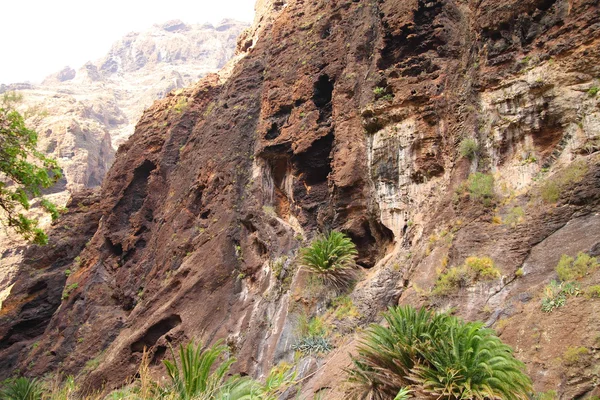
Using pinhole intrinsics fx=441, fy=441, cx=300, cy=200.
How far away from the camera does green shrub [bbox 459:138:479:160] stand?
12461mm

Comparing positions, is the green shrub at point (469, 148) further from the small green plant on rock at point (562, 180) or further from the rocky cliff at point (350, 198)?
the small green plant on rock at point (562, 180)

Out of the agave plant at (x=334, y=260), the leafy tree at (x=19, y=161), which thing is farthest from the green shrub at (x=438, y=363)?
the leafy tree at (x=19, y=161)

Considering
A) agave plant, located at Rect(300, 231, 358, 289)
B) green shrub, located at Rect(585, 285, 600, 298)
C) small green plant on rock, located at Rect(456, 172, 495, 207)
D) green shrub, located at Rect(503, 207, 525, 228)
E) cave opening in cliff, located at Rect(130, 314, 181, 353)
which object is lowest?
cave opening in cliff, located at Rect(130, 314, 181, 353)

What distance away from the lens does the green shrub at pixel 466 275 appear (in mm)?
9719

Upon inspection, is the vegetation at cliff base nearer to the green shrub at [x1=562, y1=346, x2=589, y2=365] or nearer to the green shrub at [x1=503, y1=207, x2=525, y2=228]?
the green shrub at [x1=562, y1=346, x2=589, y2=365]

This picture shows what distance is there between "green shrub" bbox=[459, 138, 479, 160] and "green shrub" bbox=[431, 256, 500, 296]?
140 inches

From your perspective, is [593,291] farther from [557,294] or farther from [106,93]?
[106,93]

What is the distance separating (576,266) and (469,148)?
5.12 m

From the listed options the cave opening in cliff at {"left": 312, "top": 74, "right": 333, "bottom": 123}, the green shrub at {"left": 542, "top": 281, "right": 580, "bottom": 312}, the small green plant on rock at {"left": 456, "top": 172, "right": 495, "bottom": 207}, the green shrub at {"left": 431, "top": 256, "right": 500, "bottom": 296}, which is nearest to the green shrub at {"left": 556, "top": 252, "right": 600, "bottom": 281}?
the green shrub at {"left": 542, "top": 281, "right": 580, "bottom": 312}

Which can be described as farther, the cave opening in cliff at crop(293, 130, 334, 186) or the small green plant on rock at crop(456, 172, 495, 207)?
the cave opening in cliff at crop(293, 130, 334, 186)

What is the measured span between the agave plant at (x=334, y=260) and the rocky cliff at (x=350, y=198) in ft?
2.09

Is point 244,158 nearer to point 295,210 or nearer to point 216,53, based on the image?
point 295,210

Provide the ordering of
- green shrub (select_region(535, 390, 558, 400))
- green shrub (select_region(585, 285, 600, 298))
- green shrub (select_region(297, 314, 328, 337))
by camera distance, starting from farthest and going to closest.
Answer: green shrub (select_region(297, 314, 328, 337)) < green shrub (select_region(585, 285, 600, 298)) < green shrub (select_region(535, 390, 558, 400))

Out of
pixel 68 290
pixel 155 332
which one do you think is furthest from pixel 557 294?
pixel 68 290
